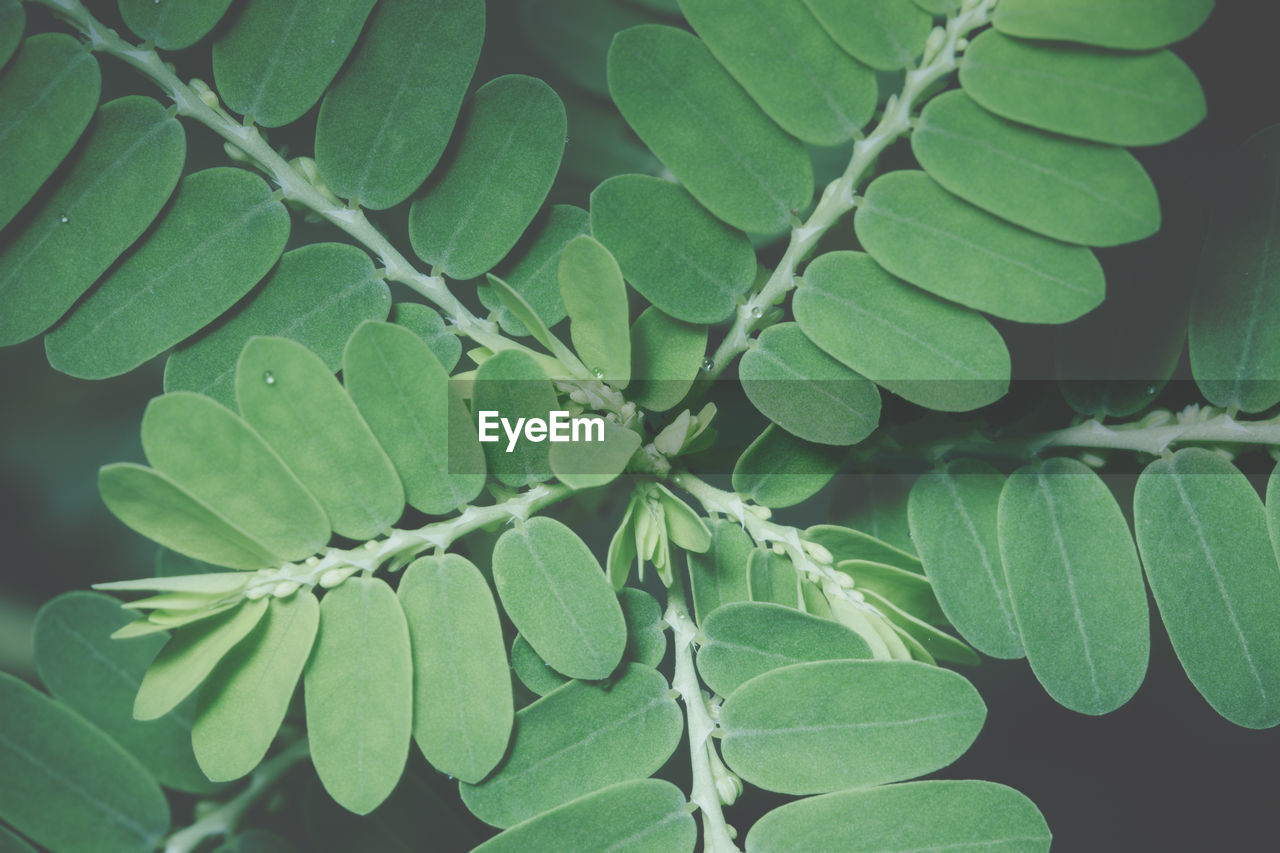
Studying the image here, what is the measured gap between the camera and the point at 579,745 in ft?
1.76

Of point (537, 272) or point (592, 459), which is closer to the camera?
point (592, 459)

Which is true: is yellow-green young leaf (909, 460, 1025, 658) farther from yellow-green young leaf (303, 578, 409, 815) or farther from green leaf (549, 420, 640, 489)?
A: yellow-green young leaf (303, 578, 409, 815)

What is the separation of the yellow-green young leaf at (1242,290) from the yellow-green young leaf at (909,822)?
0.31 m

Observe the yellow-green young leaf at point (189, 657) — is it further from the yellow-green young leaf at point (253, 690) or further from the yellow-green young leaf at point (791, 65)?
the yellow-green young leaf at point (791, 65)

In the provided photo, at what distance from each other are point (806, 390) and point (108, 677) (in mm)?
545

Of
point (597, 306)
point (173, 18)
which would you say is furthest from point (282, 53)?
point (597, 306)

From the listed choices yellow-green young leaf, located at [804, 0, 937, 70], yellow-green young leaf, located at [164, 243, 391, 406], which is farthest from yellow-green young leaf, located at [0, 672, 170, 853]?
yellow-green young leaf, located at [804, 0, 937, 70]

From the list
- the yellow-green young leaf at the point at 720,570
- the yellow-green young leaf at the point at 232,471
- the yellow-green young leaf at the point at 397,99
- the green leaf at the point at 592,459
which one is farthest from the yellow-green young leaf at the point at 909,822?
the yellow-green young leaf at the point at 397,99

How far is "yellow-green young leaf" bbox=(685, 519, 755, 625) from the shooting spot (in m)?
0.59

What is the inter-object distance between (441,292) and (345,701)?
0.89 ft

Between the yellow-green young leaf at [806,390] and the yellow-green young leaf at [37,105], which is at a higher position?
the yellow-green young leaf at [37,105]

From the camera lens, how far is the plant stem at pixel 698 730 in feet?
1.75

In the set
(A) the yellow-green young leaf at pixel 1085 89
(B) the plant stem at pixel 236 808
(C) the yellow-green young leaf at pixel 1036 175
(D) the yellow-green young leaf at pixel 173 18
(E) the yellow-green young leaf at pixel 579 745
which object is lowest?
(B) the plant stem at pixel 236 808

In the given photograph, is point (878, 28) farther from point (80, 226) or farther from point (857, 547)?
point (80, 226)
